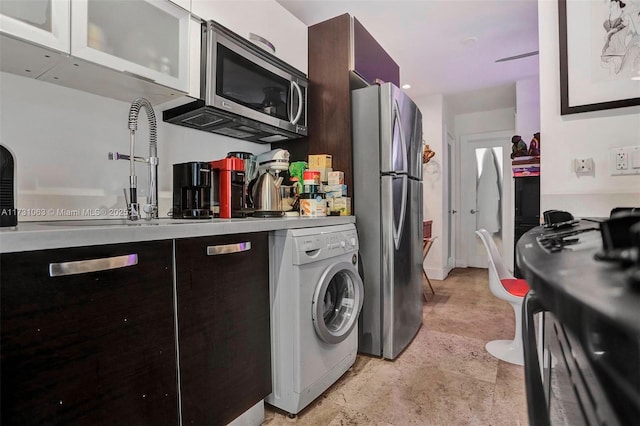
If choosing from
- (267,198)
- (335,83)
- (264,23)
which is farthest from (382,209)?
(264,23)

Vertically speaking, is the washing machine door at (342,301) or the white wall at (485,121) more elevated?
the white wall at (485,121)

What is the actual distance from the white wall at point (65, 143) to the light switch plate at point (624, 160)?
7.37ft

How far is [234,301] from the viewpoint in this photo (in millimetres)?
1349

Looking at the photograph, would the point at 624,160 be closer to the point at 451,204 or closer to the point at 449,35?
the point at 449,35

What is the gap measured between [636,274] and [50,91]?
195 centimetres

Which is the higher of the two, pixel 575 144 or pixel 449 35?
pixel 449 35

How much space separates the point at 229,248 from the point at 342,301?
92 cm

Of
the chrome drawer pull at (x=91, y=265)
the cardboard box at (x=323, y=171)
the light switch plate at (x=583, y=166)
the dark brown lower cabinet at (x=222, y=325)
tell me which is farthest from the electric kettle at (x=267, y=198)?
the light switch plate at (x=583, y=166)

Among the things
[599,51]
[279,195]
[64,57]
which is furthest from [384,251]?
[64,57]

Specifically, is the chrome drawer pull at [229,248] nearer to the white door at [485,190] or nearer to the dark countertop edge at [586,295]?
the dark countertop edge at [586,295]

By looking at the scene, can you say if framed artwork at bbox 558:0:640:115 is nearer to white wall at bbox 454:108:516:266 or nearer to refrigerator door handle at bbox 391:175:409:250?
refrigerator door handle at bbox 391:175:409:250

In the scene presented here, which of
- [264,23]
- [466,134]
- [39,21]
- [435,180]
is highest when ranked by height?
[466,134]

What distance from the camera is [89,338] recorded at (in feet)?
2.97

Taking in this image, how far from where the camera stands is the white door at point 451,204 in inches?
199
